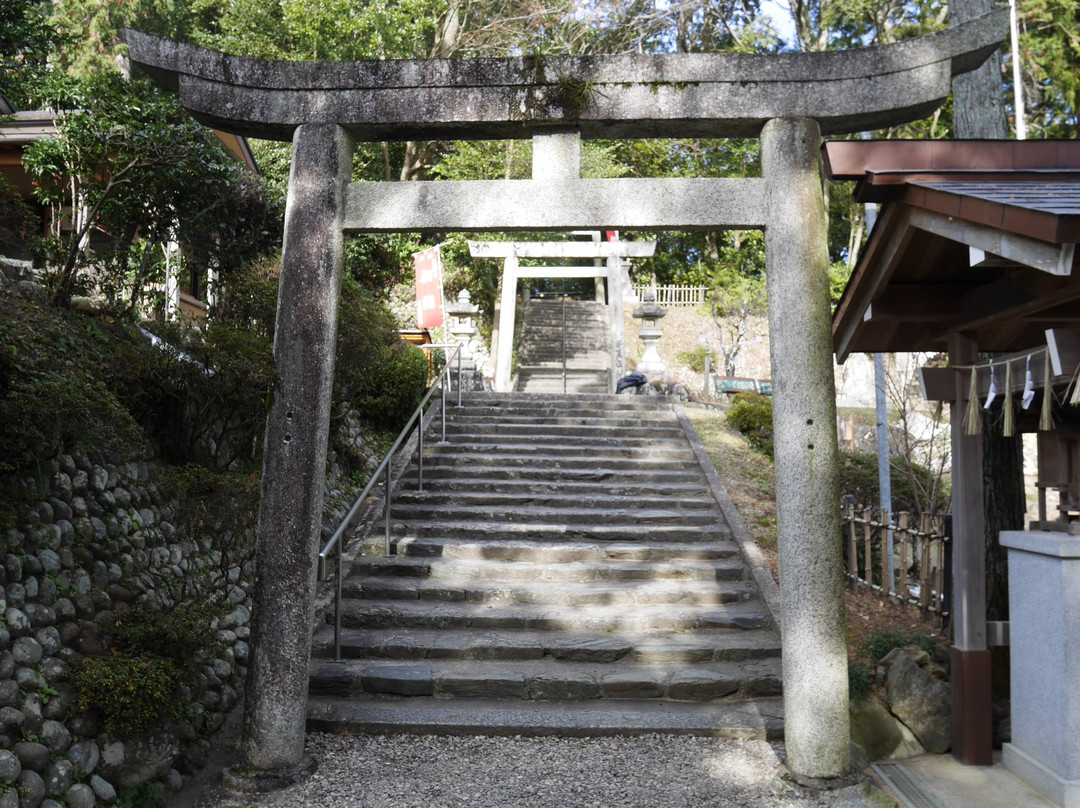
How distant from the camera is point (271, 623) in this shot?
14.0 ft

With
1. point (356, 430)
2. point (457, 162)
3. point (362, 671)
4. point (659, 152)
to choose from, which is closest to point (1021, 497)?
point (362, 671)

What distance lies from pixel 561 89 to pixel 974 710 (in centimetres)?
416

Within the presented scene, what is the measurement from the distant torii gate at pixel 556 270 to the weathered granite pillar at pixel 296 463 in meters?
10.8

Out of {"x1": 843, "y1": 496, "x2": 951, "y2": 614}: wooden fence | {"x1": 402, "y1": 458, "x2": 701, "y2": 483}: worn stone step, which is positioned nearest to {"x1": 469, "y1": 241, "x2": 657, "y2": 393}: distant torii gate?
{"x1": 402, "y1": 458, "x2": 701, "y2": 483}: worn stone step

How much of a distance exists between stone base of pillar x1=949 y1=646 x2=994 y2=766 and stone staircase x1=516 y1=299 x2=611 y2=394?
12161mm

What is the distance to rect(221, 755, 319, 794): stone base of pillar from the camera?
4.07 metres

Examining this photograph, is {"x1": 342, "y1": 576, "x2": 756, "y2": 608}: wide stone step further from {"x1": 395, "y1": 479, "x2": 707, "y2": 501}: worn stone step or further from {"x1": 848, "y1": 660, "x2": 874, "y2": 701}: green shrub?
{"x1": 395, "y1": 479, "x2": 707, "y2": 501}: worn stone step

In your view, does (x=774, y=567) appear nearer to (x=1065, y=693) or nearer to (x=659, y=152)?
(x=1065, y=693)

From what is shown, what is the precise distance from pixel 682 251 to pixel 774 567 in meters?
23.5

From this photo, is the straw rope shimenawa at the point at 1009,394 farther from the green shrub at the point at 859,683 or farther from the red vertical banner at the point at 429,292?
the red vertical banner at the point at 429,292

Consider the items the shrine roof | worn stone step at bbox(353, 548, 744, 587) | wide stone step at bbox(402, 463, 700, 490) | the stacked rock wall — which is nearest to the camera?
the shrine roof

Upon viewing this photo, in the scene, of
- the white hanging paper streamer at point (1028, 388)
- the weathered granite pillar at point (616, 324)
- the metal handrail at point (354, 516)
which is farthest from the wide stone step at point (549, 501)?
the weathered granite pillar at point (616, 324)

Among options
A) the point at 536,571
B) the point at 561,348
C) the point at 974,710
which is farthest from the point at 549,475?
the point at 561,348

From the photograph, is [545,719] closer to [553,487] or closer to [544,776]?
[544,776]
